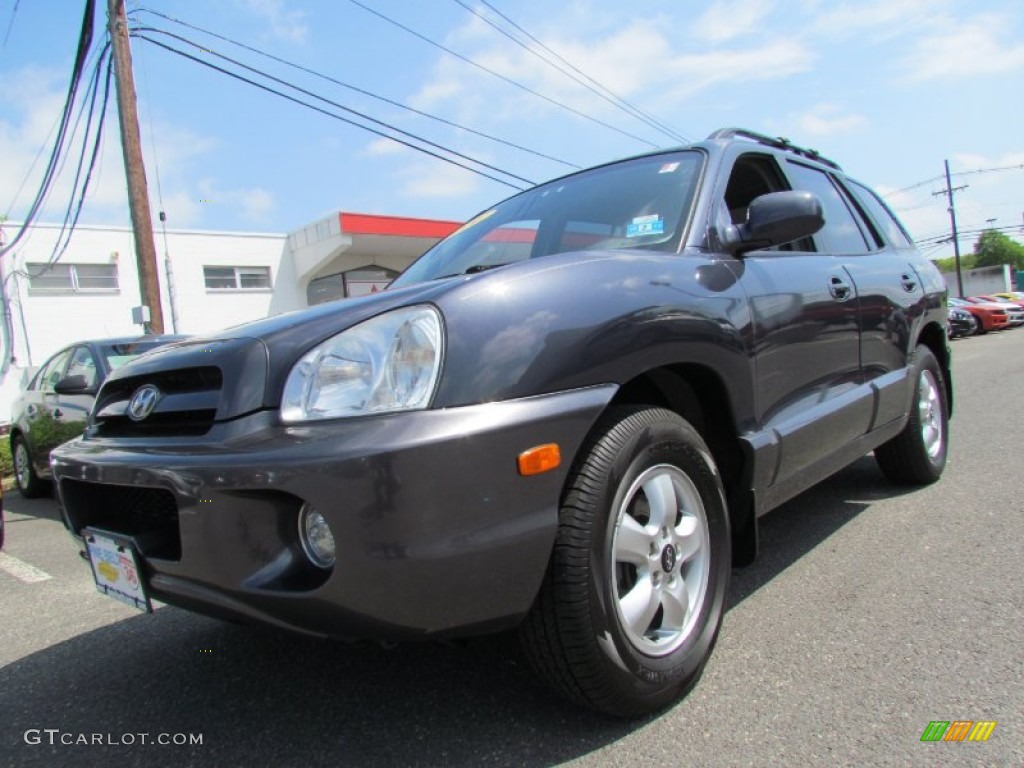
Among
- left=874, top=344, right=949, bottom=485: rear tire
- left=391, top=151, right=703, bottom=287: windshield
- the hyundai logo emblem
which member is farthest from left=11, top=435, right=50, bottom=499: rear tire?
left=874, top=344, right=949, bottom=485: rear tire

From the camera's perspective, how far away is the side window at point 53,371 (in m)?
6.58

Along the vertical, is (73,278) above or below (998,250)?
above

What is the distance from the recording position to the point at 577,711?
77.7 inches

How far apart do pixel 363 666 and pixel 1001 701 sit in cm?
184

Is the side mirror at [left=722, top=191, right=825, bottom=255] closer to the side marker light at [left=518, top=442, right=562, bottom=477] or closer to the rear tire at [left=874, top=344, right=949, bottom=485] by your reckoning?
the side marker light at [left=518, top=442, right=562, bottom=477]

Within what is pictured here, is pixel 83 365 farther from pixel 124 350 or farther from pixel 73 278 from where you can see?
pixel 73 278

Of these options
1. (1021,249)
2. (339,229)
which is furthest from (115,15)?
(1021,249)

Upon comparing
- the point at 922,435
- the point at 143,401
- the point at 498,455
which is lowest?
the point at 922,435

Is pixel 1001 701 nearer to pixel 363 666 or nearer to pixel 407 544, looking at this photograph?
pixel 407 544

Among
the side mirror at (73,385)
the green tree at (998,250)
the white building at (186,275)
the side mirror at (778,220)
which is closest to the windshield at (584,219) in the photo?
the side mirror at (778,220)

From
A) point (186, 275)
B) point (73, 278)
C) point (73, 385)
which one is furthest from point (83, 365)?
point (186, 275)

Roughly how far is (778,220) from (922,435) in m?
2.25

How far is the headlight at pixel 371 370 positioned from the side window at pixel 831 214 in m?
2.30

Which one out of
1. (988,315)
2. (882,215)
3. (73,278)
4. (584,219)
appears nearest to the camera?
(584,219)
